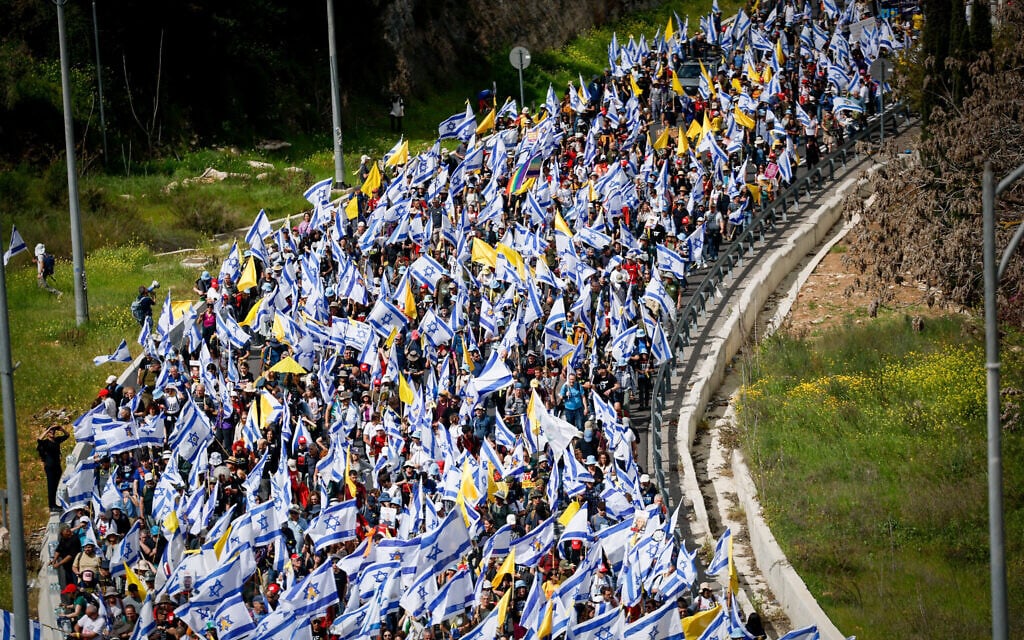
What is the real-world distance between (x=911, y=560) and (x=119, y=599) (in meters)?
10.4

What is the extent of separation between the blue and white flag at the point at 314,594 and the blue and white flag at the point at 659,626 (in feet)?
11.6

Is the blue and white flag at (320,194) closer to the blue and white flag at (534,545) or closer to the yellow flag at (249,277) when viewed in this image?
the yellow flag at (249,277)

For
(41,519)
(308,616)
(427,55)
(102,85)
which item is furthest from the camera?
(427,55)

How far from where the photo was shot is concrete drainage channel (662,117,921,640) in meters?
21.6

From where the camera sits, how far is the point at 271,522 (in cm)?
1945

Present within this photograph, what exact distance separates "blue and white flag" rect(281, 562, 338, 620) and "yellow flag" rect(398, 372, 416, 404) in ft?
18.0

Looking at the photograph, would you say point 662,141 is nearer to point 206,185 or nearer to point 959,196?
point 959,196

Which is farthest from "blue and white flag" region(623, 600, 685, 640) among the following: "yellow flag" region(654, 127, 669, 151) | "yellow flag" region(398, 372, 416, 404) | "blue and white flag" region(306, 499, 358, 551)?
"yellow flag" region(654, 127, 669, 151)

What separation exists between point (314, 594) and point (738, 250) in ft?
52.9

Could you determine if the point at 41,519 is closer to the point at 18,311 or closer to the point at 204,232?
the point at 18,311

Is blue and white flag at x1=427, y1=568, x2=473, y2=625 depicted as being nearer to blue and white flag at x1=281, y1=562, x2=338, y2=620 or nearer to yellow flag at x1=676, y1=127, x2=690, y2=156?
blue and white flag at x1=281, y1=562, x2=338, y2=620

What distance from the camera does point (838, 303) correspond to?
100 ft

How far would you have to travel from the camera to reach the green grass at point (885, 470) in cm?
2098

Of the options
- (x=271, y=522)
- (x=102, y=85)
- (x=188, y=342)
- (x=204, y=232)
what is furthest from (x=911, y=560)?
(x=102, y=85)
